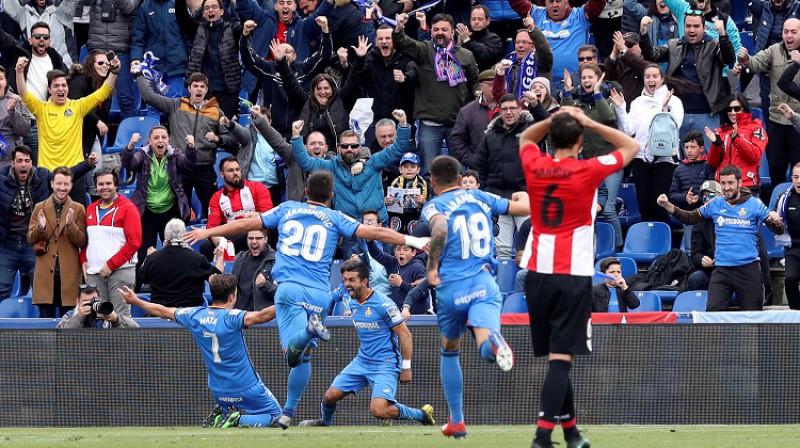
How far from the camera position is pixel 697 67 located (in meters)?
18.9

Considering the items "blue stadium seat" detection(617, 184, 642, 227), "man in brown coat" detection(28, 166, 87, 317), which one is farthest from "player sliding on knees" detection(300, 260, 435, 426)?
"blue stadium seat" detection(617, 184, 642, 227)

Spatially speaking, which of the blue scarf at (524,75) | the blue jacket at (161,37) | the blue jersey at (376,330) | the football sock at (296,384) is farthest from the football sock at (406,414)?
the blue jacket at (161,37)

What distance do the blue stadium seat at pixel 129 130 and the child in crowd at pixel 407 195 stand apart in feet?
15.3

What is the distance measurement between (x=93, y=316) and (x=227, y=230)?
466 centimetres

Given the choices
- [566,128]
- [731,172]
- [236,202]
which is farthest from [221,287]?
[731,172]

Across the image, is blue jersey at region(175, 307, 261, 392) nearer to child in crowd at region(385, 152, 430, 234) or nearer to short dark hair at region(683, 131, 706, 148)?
child in crowd at region(385, 152, 430, 234)

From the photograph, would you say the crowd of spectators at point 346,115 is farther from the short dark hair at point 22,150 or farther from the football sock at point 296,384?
the football sock at point 296,384

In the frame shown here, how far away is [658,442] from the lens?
1005 cm

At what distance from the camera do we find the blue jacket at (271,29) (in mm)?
20125

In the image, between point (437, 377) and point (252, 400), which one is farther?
point (437, 377)

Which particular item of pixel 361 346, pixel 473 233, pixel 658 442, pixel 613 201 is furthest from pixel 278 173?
pixel 658 442

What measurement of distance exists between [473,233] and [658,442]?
222cm

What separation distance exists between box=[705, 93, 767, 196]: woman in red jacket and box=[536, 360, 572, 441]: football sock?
9.10 meters

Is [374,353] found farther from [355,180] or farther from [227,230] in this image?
[355,180]
